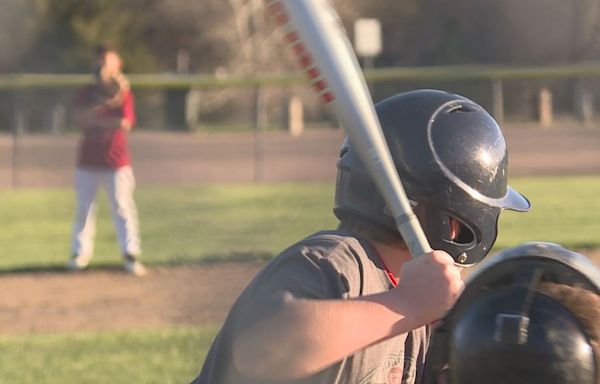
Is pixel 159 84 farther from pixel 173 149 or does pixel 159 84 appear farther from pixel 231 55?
pixel 231 55

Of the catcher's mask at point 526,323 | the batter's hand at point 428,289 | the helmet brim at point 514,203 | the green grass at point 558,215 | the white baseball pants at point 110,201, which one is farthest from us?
the green grass at point 558,215

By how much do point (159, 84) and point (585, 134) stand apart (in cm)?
997

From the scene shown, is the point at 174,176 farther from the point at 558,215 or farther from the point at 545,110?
the point at 558,215

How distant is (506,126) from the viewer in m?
21.9

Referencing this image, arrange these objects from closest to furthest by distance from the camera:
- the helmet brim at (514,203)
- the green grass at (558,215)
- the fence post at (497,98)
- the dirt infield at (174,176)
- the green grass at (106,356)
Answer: the helmet brim at (514,203) < the green grass at (106,356) < the dirt infield at (174,176) < the green grass at (558,215) < the fence post at (497,98)

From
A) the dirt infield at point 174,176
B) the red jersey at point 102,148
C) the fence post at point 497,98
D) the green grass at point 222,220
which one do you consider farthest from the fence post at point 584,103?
the red jersey at point 102,148

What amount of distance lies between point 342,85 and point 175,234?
9892 millimetres

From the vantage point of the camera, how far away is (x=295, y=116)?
1051 inches

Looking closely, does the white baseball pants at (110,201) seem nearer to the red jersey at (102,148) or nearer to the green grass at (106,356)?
the red jersey at (102,148)

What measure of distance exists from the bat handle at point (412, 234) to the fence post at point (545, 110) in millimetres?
20058

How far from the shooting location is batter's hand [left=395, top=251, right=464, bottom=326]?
1.98 meters

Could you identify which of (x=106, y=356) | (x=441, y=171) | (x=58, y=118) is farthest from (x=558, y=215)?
(x=58, y=118)

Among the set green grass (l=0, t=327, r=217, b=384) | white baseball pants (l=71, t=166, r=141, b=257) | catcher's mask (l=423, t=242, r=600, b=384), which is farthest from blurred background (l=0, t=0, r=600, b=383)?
catcher's mask (l=423, t=242, r=600, b=384)

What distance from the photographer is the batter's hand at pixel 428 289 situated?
198 centimetres
